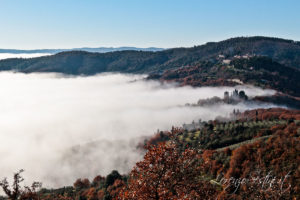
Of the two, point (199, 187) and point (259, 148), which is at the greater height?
point (199, 187)

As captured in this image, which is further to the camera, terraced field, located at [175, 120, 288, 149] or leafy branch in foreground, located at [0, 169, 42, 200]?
terraced field, located at [175, 120, 288, 149]

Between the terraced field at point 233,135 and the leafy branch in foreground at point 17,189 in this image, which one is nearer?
the leafy branch in foreground at point 17,189

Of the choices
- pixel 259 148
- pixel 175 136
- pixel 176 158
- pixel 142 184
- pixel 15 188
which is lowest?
pixel 259 148

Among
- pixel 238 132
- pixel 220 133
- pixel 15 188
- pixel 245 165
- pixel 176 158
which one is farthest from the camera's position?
pixel 220 133

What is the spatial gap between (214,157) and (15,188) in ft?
421

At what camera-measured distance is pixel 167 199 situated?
22.7m

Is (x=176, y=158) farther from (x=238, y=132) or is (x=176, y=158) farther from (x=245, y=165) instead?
(x=238, y=132)

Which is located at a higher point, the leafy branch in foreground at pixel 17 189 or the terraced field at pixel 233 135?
the leafy branch in foreground at pixel 17 189

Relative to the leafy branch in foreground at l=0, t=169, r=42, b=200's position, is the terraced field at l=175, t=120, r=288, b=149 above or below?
below

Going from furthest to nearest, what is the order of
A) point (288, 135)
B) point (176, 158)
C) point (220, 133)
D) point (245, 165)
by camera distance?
point (220, 133) → point (288, 135) → point (245, 165) → point (176, 158)

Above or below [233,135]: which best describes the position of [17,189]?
above

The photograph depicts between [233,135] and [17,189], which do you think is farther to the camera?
[233,135]

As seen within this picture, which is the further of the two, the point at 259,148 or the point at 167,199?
the point at 259,148

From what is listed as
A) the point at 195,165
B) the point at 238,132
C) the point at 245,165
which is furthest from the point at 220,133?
the point at 195,165
